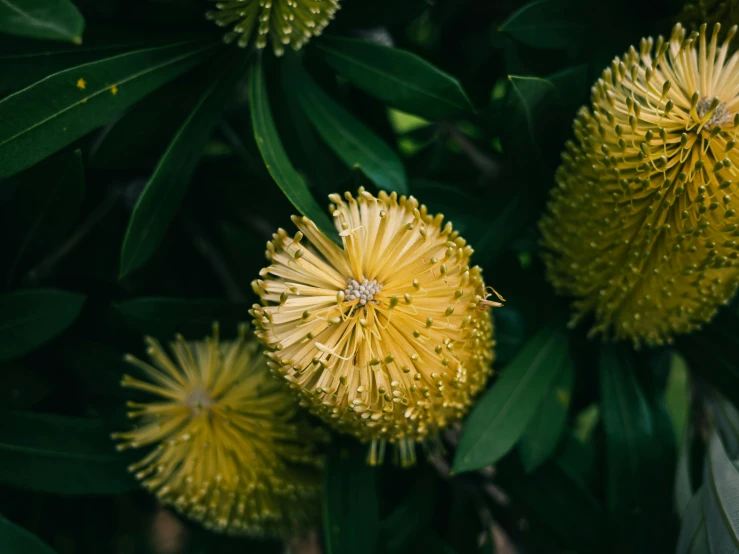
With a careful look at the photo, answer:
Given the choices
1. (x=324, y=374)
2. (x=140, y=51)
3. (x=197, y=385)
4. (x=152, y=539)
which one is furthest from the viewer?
(x=152, y=539)

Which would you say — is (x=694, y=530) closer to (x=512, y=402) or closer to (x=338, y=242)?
(x=512, y=402)

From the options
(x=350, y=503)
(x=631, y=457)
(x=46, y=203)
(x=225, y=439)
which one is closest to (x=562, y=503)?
(x=631, y=457)

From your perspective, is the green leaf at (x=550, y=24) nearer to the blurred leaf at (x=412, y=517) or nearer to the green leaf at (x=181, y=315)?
the green leaf at (x=181, y=315)

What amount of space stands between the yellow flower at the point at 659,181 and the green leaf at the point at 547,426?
0.20 m

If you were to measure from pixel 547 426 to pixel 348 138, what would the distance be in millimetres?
580

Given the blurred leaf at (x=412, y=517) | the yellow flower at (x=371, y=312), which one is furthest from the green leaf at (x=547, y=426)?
the yellow flower at (x=371, y=312)

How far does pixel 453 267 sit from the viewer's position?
2.26 feet

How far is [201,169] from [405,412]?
0.74 metres

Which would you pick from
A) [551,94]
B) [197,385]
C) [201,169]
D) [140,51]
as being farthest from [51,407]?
[551,94]

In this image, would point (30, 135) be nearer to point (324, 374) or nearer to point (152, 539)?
point (324, 374)

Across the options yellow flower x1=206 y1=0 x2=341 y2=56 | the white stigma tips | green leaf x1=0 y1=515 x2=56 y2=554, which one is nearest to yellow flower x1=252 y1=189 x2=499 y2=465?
the white stigma tips

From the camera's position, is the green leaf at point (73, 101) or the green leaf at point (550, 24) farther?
the green leaf at point (550, 24)

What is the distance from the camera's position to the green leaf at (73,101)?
0.68 m

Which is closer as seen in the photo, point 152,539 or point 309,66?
point 309,66
